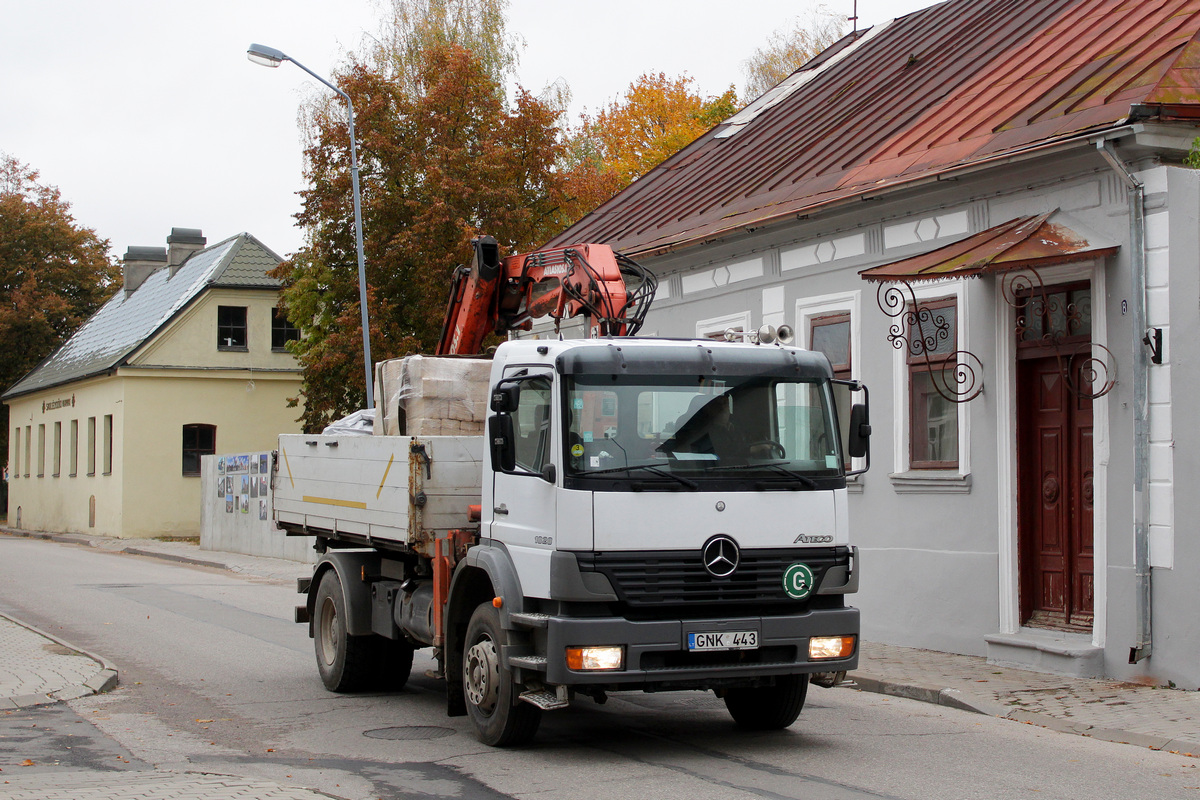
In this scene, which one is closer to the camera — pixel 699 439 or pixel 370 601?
pixel 699 439

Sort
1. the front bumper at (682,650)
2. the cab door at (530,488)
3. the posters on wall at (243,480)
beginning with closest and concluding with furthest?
the front bumper at (682,650)
the cab door at (530,488)
the posters on wall at (243,480)

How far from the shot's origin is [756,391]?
841 centimetres

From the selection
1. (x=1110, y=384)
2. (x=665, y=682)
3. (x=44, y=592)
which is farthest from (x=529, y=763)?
(x=44, y=592)

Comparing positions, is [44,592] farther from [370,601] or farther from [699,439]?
[699,439]

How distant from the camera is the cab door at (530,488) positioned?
8031 mm

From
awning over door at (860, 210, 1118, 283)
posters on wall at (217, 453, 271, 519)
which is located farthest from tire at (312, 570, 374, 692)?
posters on wall at (217, 453, 271, 519)

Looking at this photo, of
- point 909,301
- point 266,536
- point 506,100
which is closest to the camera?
point 909,301

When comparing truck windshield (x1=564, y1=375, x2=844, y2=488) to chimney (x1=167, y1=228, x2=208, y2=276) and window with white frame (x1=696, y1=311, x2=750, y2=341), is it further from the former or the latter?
chimney (x1=167, y1=228, x2=208, y2=276)

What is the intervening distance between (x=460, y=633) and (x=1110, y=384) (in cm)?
569

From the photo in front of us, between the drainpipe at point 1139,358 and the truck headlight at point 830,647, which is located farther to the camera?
the drainpipe at point 1139,358

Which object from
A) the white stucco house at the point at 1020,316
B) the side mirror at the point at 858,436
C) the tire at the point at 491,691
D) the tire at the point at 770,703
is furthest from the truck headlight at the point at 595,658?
the white stucco house at the point at 1020,316

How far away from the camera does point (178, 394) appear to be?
3947 cm

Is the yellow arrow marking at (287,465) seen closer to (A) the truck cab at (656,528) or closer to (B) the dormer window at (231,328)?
(A) the truck cab at (656,528)

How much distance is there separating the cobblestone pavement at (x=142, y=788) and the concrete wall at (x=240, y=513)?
63.2 feet
